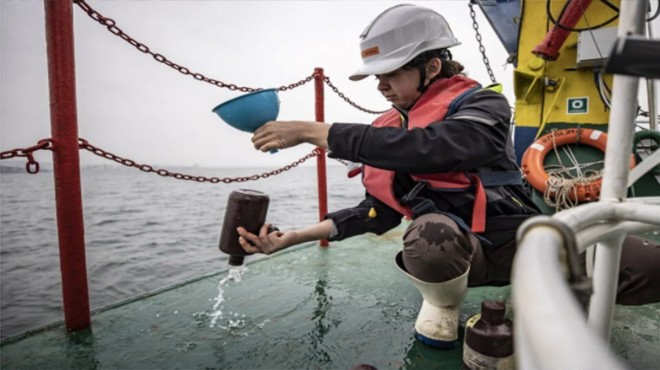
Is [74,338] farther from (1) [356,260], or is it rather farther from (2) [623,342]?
(2) [623,342]

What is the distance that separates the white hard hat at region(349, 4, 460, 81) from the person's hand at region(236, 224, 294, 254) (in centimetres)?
89

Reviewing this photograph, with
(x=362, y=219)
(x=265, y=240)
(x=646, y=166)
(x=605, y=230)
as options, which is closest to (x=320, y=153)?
(x=362, y=219)

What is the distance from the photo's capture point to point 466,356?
1541 millimetres

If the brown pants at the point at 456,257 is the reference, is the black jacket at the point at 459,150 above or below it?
above

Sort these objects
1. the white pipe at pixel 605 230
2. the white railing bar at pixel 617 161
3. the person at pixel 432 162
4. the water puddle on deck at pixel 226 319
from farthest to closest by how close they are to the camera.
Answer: the water puddle on deck at pixel 226 319
the person at pixel 432 162
the white railing bar at pixel 617 161
the white pipe at pixel 605 230

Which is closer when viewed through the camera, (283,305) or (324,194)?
(283,305)

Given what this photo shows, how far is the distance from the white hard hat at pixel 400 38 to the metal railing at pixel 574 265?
102cm

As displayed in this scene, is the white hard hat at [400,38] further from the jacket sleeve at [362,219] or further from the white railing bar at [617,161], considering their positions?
the white railing bar at [617,161]

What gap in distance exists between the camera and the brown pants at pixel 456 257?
1.59m

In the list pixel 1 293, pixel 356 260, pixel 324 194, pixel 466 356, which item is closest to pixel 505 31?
pixel 324 194

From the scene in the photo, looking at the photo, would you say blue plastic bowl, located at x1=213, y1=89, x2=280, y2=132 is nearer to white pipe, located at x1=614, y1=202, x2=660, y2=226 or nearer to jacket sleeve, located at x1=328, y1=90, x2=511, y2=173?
jacket sleeve, located at x1=328, y1=90, x2=511, y2=173

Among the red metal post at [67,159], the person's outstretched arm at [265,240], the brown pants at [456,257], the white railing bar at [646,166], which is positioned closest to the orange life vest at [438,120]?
the brown pants at [456,257]

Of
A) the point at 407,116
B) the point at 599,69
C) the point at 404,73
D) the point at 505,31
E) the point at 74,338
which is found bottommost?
the point at 74,338

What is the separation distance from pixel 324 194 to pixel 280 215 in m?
8.11
